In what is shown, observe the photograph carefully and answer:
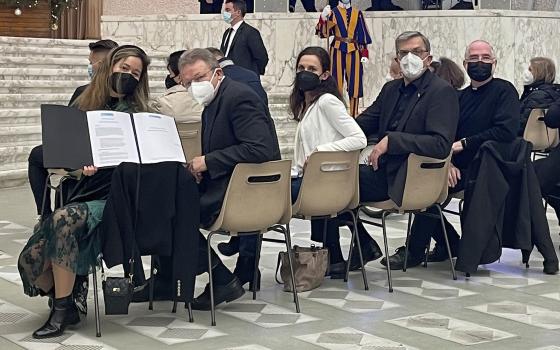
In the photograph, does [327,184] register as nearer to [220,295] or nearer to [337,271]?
[337,271]

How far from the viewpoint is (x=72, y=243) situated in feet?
17.3

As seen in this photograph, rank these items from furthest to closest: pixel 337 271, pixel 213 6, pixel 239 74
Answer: pixel 213 6 < pixel 239 74 < pixel 337 271

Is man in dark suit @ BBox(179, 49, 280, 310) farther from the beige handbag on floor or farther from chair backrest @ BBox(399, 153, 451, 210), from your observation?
chair backrest @ BBox(399, 153, 451, 210)

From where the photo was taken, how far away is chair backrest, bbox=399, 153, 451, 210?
6.53 metres

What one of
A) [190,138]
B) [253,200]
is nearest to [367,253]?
[190,138]

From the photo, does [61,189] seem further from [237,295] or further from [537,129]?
[537,129]

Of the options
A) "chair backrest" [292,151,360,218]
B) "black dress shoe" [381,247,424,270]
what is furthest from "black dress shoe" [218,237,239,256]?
"chair backrest" [292,151,360,218]

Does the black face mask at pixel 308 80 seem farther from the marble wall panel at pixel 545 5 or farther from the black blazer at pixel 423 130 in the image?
the marble wall panel at pixel 545 5

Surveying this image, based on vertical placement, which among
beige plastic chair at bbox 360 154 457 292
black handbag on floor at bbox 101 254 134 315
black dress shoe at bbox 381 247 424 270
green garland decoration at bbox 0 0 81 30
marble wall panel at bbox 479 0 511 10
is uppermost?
marble wall panel at bbox 479 0 511 10

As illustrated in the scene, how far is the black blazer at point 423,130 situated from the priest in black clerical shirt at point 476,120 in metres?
0.38

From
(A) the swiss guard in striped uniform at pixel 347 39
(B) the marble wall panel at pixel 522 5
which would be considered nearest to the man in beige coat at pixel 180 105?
(A) the swiss guard in striped uniform at pixel 347 39

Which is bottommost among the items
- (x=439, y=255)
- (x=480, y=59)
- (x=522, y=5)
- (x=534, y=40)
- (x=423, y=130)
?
(x=439, y=255)

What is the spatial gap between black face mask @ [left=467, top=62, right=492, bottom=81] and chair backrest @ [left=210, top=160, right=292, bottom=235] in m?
1.74

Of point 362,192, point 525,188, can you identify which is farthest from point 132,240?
point 525,188
